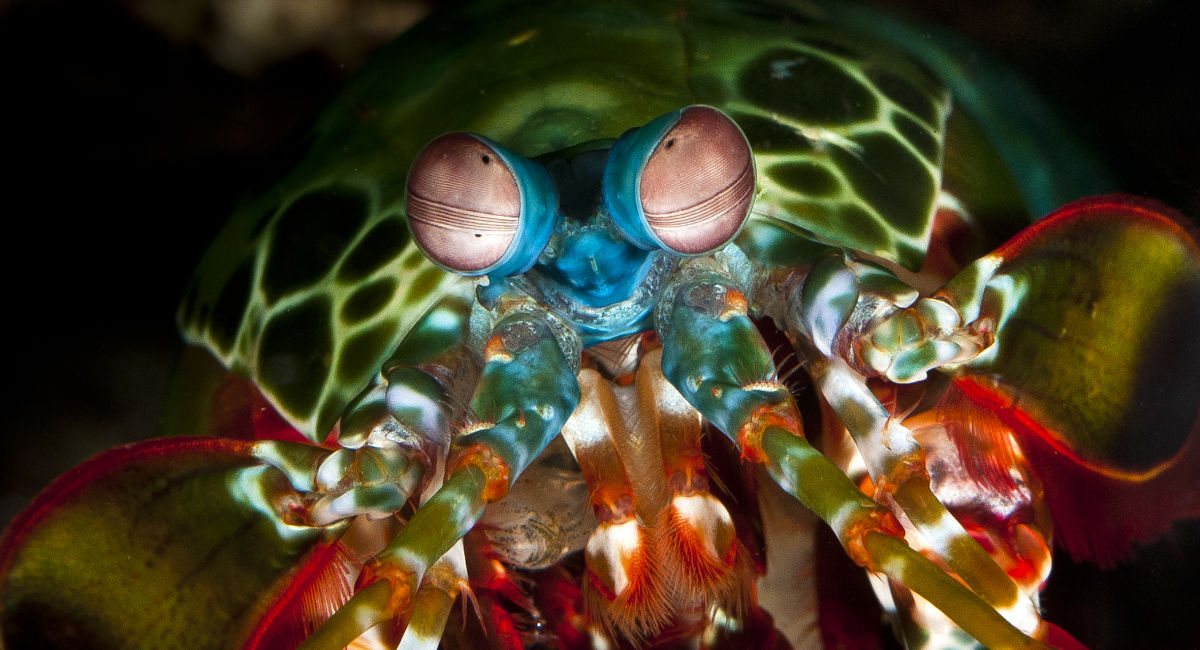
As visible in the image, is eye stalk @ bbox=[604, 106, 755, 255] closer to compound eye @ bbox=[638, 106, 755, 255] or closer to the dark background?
compound eye @ bbox=[638, 106, 755, 255]

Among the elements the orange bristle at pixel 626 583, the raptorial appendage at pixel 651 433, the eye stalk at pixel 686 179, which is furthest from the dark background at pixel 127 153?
the orange bristle at pixel 626 583

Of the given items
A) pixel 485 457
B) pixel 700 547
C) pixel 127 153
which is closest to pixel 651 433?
pixel 700 547

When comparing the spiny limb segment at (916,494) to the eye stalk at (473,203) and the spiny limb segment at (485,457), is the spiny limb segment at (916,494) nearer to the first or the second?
the spiny limb segment at (485,457)

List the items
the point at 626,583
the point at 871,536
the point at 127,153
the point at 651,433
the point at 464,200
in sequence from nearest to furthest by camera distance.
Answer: the point at 871,536 → the point at 464,200 → the point at 626,583 → the point at 651,433 → the point at 127,153

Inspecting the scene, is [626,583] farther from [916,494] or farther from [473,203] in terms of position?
[473,203]

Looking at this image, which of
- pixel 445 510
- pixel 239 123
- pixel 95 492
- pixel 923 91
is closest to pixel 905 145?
pixel 923 91
